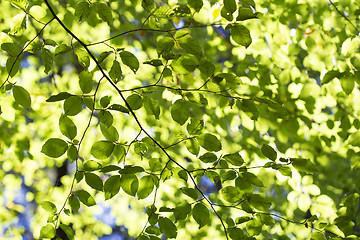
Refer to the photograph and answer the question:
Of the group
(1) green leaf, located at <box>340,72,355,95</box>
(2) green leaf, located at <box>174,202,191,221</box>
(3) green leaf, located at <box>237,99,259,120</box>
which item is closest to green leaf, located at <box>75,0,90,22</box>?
(3) green leaf, located at <box>237,99,259,120</box>

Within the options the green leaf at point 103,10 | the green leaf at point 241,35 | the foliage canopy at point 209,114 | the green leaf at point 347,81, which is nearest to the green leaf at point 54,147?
the foliage canopy at point 209,114

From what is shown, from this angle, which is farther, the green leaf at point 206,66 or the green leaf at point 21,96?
the green leaf at point 206,66

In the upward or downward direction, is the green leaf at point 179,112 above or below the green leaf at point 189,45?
Result: below

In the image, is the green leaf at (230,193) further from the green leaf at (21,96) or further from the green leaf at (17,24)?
the green leaf at (17,24)

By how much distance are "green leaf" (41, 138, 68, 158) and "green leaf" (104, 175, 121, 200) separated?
19 cm

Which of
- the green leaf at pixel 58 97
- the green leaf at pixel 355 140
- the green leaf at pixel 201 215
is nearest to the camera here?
the green leaf at pixel 58 97

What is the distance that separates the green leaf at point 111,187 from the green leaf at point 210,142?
33 centimetres

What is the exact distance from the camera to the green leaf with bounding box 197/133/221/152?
1.11 meters

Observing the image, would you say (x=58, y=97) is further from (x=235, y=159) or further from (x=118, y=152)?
(x=235, y=159)

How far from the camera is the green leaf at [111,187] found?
1.07m

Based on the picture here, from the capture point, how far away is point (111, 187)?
3.54 feet

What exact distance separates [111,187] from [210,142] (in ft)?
1.25

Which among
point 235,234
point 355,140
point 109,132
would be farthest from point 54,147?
point 355,140

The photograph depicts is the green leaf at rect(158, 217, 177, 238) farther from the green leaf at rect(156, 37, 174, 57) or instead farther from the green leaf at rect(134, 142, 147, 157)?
the green leaf at rect(156, 37, 174, 57)
